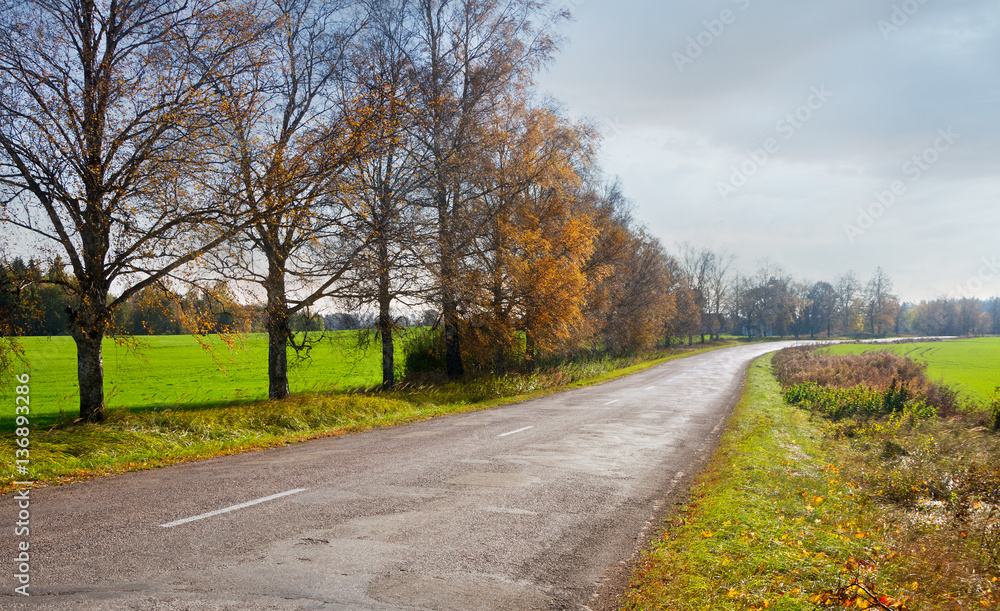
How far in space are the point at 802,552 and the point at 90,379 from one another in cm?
1145

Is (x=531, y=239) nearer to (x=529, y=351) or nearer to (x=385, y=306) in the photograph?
(x=529, y=351)

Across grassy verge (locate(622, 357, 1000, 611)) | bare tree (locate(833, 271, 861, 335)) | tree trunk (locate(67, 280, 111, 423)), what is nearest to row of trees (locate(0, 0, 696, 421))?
tree trunk (locate(67, 280, 111, 423))

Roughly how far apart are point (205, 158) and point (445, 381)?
41.6ft

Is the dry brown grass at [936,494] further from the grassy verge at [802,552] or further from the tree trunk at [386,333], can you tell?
the tree trunk at [386,333]

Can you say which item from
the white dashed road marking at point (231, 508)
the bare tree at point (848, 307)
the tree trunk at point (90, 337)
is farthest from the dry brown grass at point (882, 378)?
the bare tree at point (848, 307)

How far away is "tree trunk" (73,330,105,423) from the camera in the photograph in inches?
394

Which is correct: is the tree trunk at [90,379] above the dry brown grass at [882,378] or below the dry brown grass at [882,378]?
above

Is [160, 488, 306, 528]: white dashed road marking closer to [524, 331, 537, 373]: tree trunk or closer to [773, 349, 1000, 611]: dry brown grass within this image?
[773, 349, 1000, 611]: dry brown grass

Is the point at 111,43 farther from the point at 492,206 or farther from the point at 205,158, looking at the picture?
the point at 492,206

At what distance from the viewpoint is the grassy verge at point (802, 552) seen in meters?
3.90

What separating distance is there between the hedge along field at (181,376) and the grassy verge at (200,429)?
141 centimetres

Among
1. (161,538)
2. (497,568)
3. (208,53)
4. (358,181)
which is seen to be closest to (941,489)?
(497,568)

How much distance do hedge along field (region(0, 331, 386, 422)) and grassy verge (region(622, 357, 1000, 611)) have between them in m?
8.21

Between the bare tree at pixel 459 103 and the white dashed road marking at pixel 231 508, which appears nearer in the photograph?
the white dashed road marking at pixel 231 508
